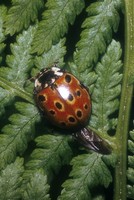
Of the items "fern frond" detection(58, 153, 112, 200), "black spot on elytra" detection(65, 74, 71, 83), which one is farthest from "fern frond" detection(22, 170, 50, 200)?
"black spot on elytra" detection(65, 74, 71, 83)

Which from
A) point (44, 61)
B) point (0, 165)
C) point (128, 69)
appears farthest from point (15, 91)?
point (128, 69)

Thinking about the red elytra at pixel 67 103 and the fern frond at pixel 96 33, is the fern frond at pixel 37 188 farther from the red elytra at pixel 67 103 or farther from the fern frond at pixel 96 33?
the fern frond at pixel 96 33

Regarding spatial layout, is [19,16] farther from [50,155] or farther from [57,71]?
[50,155]

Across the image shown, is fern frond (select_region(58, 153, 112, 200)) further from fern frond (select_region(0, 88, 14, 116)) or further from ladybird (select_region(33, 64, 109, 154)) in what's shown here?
fern frond (select_region(0, 88, 14, 116))

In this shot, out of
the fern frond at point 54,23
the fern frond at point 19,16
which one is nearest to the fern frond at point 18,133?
the fern frond at point 54,23

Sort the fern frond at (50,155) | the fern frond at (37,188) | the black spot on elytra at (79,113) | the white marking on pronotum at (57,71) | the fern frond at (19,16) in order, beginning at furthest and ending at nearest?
the white marking on pronotum at (57,71)
the black spot on elytra at (79,113)
the fern frond at (19,16)
the fern frond at (50,155)
the fern frond at (37,188)

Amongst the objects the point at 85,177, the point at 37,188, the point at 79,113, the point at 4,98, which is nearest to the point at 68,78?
the point at 79,113
